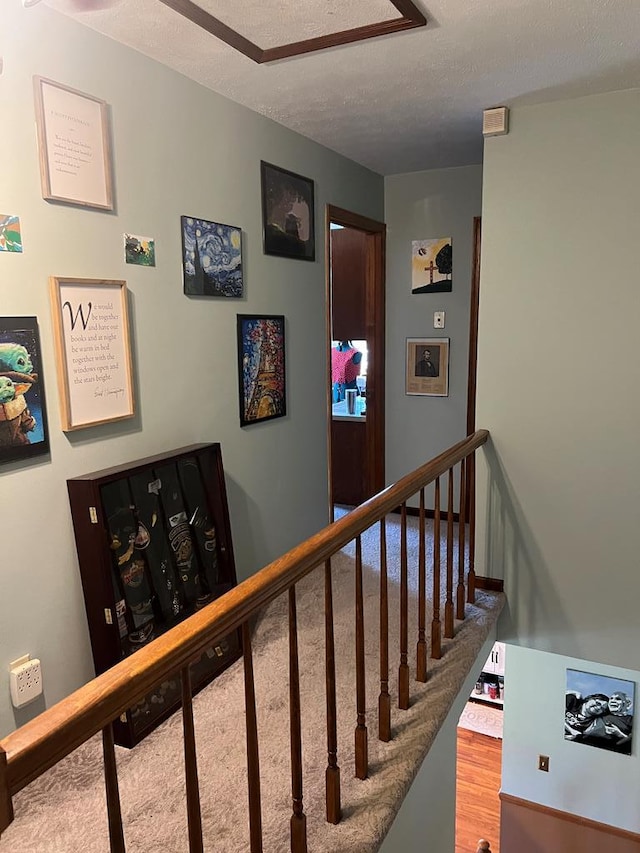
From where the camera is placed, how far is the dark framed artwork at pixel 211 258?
248 centimetres

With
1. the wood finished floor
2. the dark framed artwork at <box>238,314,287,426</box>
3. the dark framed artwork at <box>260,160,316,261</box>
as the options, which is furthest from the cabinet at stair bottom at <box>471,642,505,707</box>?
the dark framed artwork at <box>260,160,316,261</box>

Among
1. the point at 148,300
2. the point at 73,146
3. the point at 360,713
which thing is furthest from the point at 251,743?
the point at 73,146

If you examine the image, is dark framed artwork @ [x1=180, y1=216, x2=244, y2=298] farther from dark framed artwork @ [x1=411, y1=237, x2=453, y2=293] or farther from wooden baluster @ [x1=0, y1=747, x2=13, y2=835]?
wooden baluster @ [x1=0, y1=747, x2=13, y2=835]

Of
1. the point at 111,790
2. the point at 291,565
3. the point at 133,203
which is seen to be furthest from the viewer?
the point at 133,203

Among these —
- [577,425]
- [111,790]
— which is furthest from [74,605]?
[577,425]

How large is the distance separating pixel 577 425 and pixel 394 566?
1167 mm

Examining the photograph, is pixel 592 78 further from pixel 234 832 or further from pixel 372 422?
pixel 234 832

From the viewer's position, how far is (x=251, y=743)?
139 cm

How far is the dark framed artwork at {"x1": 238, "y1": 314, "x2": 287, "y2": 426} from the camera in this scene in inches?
113

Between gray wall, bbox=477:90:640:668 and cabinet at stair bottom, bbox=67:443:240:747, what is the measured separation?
1.46 meters

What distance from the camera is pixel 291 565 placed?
58.0 inches

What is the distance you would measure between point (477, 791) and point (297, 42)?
633 centimetres

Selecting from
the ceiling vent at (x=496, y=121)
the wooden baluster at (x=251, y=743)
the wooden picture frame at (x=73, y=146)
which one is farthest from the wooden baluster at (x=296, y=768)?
the ceiling vent at (x=496, y=121)

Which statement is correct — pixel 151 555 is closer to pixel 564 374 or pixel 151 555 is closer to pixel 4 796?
pixel 4 796
